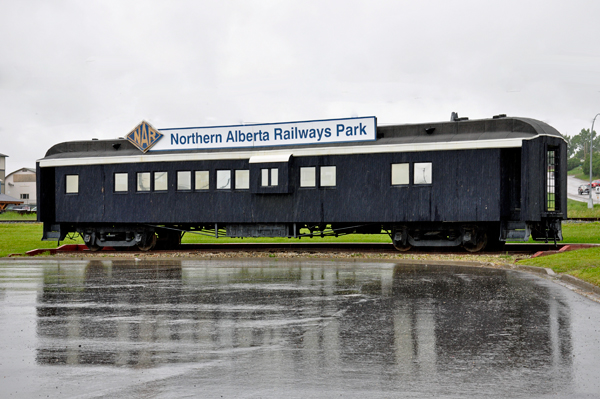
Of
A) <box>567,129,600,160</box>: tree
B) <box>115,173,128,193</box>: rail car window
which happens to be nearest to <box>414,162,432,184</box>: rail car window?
<box>115,173,128,193</box>: rail car window

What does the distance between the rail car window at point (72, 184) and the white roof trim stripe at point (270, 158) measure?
7.57 meters

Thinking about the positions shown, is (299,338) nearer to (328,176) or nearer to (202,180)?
(328,176)

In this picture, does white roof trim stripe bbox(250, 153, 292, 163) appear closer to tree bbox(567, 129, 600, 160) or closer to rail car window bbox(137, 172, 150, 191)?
rail car window bbox(137, 172, 150, 191)

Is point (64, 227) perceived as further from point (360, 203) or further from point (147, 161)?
point (360, 203)

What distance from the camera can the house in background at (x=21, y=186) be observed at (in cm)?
11369

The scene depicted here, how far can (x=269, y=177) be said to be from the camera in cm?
2283

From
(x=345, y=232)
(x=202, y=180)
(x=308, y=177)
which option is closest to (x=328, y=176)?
(x=308, y=177)

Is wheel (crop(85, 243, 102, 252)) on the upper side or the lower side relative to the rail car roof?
lower

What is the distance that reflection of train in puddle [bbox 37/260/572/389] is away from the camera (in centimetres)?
684

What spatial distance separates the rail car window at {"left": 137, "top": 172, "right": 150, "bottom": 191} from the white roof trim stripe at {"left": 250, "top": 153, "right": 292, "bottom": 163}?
438 cm

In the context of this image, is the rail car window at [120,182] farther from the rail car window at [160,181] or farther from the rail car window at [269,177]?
the rail car window at [269,177]

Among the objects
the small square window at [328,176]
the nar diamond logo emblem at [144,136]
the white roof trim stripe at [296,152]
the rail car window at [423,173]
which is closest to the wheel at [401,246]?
the rail car window at [423,173]

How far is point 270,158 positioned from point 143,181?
5.33 meters

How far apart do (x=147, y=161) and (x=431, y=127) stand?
10577 millimetres
